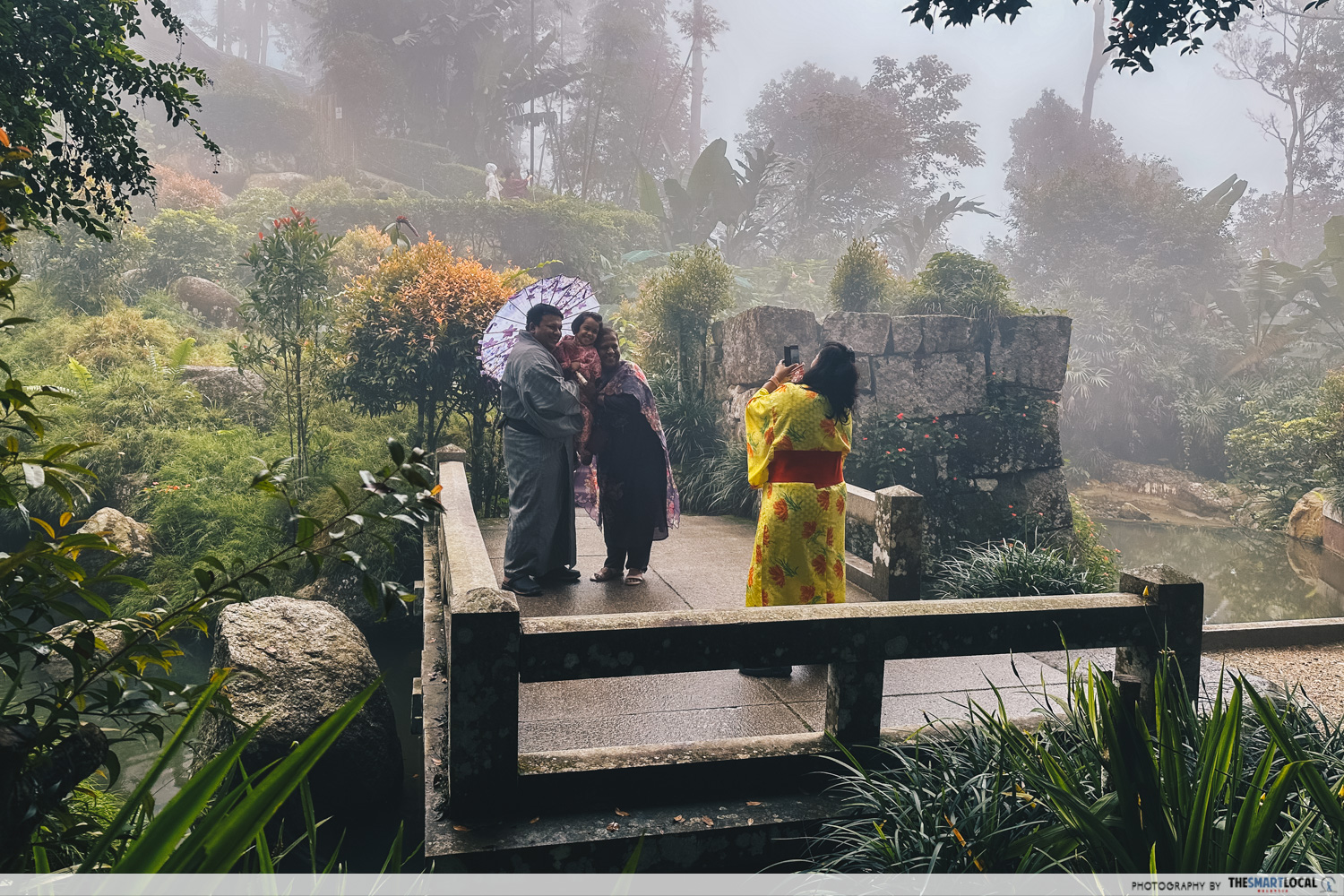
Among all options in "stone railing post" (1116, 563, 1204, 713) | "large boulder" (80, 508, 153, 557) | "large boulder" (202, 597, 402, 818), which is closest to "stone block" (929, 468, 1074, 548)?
"stone railing post" (1116, 563, 1204, 713)

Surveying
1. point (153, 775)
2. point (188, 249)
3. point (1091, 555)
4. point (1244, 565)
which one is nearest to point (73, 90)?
point (153, 775)

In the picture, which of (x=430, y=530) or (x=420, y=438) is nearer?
(x=430, y=530)

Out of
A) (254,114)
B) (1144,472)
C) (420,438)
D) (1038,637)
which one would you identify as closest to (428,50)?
(254,114)

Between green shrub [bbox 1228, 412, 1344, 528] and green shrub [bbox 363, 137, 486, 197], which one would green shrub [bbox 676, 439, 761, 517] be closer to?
green shrub [bbox 1228, 412, 1344, 528]

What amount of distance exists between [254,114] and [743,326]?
949 inches

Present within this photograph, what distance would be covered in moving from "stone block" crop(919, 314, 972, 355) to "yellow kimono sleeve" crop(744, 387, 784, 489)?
6392 mm

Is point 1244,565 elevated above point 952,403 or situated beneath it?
situated beneath

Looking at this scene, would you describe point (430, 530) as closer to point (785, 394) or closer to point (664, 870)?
point (785, 394)

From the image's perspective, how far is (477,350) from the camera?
9188mm

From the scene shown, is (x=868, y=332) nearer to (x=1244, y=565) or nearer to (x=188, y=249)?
(x=1244, y=565)

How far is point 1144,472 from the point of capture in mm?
19344

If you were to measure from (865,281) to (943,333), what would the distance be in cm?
175

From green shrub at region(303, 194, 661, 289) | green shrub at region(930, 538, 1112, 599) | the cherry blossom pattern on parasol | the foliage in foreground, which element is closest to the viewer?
the foliage in foreground

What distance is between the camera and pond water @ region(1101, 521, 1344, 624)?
394 inches
